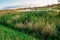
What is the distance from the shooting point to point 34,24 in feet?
23.4

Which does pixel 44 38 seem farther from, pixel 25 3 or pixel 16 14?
pixel 25 3

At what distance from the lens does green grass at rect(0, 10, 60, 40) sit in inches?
263

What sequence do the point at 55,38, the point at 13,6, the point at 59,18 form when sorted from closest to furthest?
the point at 55,38
the point at 59,18
the point at 13,6

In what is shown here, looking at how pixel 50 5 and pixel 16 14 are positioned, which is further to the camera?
pixel 50 5

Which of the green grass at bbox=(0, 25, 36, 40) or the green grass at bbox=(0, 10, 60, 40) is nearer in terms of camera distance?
the green grass at bbox=(0, 25, 36, 40)

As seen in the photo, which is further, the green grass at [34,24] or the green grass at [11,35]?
the green grass at [34,24]

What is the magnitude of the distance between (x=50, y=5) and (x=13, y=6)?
1.56 m

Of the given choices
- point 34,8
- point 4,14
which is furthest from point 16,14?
point 34,8

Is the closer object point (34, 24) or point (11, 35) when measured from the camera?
point (11, 35)

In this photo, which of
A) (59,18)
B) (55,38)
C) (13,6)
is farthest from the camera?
(13,6)

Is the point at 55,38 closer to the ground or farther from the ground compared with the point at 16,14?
closer to the ground

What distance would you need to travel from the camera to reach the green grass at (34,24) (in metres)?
6.69

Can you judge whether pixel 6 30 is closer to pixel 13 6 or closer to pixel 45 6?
pixel 13 6

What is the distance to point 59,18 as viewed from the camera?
7426 millimetres
